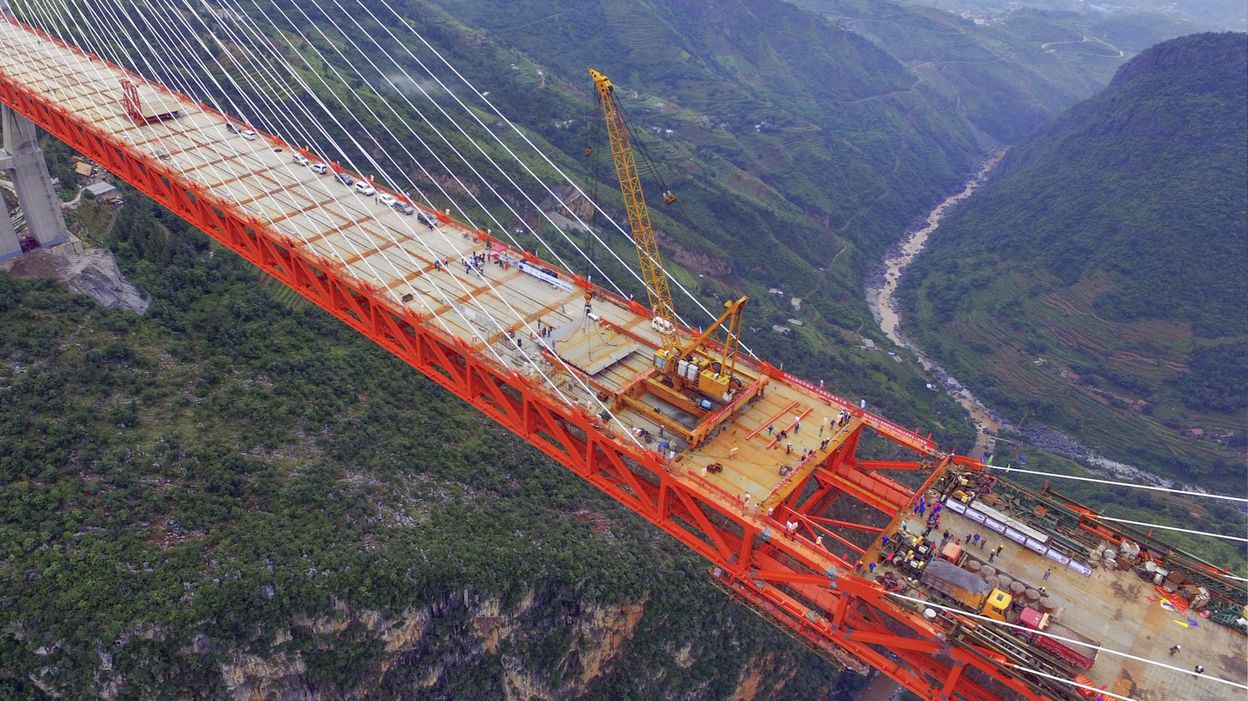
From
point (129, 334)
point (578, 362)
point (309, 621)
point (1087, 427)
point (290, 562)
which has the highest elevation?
point (578, 362)

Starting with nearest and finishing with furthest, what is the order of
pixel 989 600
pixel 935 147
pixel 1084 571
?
pixel 989 600 < pixel 1084 571 < pixel 935 147

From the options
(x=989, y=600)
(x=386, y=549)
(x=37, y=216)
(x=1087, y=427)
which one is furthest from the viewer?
(x=1087, y=427)

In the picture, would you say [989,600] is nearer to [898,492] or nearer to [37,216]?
[898,492]

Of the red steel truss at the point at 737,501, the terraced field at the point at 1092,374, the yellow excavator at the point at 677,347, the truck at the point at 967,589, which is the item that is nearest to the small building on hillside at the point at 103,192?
the red steel truss at the point at 737,501

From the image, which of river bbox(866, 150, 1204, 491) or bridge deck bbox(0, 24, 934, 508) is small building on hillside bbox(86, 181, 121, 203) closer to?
bridge deck bbox(0, 24, 934, 508)

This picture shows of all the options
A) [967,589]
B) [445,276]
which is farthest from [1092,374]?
[445,276]

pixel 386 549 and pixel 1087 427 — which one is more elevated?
pixel 386 549

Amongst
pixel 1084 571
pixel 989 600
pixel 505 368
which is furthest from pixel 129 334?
pixel 1084 571

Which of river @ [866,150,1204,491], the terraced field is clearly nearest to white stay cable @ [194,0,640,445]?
river @ [866,150,1204,491]
